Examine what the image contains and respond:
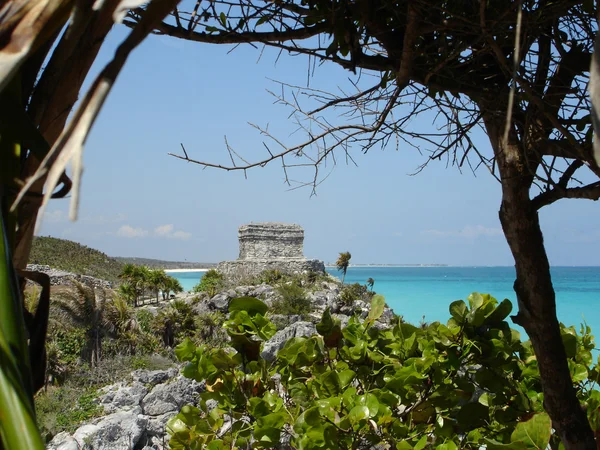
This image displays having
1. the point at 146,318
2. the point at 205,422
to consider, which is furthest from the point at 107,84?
the point at 146,318

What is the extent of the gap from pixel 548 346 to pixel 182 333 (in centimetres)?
1019

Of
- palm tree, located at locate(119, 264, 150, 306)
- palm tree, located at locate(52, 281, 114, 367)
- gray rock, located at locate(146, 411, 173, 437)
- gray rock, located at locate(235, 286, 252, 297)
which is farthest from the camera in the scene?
palm tree, located at locate(119, 264, 150, 306)

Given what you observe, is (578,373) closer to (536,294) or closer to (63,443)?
(536,294)

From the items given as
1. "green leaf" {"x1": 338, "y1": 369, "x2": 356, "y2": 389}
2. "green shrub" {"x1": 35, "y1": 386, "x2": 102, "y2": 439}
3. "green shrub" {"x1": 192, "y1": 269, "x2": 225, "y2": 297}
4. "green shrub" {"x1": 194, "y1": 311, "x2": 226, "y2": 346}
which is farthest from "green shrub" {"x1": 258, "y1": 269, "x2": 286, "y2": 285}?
"green leaf" {"x1": 338, "y1": 369, "x2": 356, "y2": 389}

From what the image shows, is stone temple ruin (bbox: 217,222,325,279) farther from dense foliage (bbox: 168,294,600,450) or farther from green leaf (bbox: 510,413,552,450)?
green leaf (bbox: 510,413,552,450)

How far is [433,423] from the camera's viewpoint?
1217 mm

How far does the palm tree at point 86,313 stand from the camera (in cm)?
981

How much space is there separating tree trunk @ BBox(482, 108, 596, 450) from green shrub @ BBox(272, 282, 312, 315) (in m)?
10.8

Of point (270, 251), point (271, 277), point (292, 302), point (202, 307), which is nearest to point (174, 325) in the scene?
point (202, 307)

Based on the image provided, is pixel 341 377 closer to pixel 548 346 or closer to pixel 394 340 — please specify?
pixel 394 340

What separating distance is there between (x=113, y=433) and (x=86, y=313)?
4.79 m

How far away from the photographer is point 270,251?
21.6m

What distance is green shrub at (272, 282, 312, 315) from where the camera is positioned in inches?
471

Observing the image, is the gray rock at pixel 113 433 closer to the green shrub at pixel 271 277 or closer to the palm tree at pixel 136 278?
the palm tree at pixel 136 278
